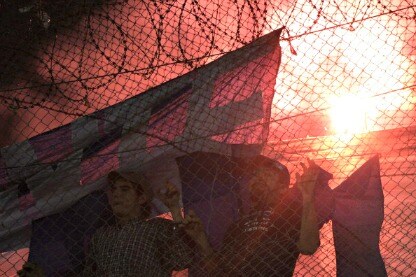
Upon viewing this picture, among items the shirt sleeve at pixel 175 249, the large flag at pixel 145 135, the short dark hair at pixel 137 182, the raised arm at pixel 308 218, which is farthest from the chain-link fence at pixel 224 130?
the raised arm at pixel 308 218

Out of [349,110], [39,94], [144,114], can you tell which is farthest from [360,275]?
[39,94]

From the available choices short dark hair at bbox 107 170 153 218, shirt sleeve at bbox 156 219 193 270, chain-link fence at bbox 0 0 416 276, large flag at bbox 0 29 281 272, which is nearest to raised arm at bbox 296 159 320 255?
chain-link fence at bbox 0 0 416 276

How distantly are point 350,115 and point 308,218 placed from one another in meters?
0.91

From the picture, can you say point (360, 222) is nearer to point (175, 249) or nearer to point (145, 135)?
point (175, 249)

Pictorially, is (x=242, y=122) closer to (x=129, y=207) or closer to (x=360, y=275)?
(x=129, y=207)

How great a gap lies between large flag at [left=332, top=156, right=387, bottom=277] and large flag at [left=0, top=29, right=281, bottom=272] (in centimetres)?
63

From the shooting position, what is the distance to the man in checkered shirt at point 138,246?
2645 mm

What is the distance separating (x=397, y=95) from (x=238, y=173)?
1071 mm

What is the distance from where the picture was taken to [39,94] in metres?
3.86

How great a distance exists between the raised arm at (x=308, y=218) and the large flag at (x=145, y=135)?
0.85 m

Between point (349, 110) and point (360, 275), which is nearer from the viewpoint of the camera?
point (360, 275)

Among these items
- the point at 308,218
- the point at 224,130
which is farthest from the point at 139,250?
the point at 224,130

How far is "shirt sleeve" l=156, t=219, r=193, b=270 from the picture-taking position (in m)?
2.72

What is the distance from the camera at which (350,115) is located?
318 cm
